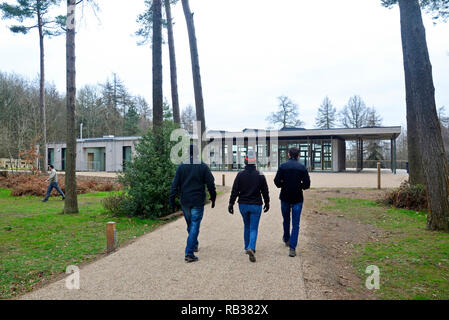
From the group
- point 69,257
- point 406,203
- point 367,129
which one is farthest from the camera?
point 367,129

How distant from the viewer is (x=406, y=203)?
35.2ft

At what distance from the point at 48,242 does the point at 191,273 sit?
426 centimetres

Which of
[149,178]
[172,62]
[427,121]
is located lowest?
[149,178]

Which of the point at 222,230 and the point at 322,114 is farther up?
the point at 322,114

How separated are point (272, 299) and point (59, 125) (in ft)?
164

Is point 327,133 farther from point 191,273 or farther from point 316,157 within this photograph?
point 191,273

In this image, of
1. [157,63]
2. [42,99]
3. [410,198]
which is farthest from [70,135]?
[42,99]

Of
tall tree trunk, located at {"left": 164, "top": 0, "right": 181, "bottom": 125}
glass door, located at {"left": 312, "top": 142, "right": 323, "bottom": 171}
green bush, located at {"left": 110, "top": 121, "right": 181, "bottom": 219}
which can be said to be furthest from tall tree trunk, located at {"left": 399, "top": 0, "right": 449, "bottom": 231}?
glass door, located at {"left": 312, "top": 142, "right": 323, "bottom": 171}

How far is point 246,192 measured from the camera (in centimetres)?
550

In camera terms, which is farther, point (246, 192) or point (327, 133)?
point (327, 133)

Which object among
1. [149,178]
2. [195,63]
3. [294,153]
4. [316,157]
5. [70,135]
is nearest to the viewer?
[294,153]

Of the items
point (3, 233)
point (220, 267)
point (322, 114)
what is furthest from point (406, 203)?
point (322, 114)

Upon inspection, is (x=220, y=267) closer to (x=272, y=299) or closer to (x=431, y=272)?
(x=272, y=299)

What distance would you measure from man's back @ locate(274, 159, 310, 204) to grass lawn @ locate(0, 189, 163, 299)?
381 centimetres
